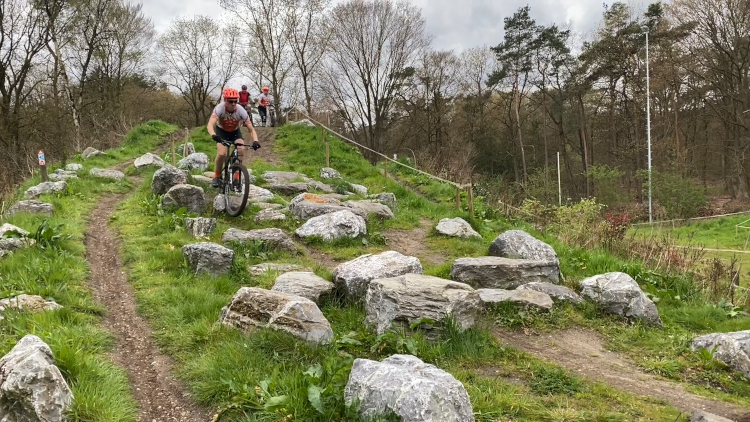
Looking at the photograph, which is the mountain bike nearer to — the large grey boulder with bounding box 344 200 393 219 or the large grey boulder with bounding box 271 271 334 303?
the large grey boulder with bounding box 344 200 393 219

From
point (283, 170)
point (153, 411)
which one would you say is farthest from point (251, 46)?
point (153, 411)

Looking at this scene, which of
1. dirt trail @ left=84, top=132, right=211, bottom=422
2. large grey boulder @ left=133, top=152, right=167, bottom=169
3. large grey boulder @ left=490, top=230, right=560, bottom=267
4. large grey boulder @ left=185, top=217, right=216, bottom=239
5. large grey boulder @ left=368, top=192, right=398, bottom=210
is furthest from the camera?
large grey boulder @ left=133, top=152, right=167, bottom=169

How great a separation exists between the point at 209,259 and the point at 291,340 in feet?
7.38

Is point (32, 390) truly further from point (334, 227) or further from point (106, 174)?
point (106, 174)

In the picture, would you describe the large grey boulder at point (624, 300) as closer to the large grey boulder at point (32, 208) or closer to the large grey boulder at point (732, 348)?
the large grey boulder at point (732, 348)

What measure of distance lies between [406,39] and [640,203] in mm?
16080

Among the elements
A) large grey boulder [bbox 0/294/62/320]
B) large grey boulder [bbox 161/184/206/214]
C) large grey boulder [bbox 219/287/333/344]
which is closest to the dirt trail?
large grey boulder [bbox 0/294/62/320]

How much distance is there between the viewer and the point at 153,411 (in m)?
3.14

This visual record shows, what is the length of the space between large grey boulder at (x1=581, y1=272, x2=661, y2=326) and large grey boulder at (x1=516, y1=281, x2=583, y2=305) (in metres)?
0.23

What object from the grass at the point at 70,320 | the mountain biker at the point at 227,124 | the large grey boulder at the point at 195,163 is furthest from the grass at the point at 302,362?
the large grey boulder at the point at 195,163

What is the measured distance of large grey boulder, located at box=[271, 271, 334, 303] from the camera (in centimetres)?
484

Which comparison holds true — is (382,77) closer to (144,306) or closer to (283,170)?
(283,170)

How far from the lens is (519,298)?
5312mm

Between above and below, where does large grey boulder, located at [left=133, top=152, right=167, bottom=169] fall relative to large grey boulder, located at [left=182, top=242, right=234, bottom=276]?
above
